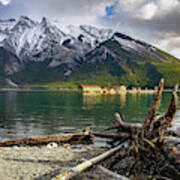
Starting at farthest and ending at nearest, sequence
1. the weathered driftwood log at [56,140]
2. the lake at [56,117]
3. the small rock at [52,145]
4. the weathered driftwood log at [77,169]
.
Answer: the lake at [56,117] → the weathered driftwood log at [56,140] → the small rock at [52,145] → the weathered driftwood log at [77,169]

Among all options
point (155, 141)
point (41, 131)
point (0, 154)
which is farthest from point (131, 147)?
point (41, 131)

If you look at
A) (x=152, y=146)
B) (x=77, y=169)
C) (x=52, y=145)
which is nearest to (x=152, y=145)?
(x=152, y=146)

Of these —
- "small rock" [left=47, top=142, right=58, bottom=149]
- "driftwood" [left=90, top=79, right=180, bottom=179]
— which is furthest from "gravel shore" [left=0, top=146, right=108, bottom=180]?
"driftwood" [left=90, top=79, right=180, bottom=179]

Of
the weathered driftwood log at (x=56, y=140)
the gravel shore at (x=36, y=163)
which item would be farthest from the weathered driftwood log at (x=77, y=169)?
the weathered driftwood log at (x=56, y=140)

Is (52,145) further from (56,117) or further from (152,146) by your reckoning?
(56,117)

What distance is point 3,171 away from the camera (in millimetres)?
13422

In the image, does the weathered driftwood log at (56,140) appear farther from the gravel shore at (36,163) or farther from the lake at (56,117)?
the lake at (56,117)

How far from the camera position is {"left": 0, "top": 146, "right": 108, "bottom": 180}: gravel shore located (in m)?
12.7

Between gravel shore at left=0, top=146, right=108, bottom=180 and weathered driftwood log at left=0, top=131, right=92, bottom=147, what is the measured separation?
382 cm

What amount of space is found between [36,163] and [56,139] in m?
7.93

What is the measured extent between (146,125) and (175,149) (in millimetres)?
1885

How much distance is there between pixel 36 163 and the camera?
15.2 m

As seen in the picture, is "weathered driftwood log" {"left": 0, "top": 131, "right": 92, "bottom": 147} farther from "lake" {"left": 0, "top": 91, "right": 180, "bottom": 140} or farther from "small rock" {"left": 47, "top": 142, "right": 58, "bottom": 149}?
"lake" {"left": 0, "top": 91, "right": 180, "bottom": 140}

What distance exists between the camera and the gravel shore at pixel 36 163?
12742mm
